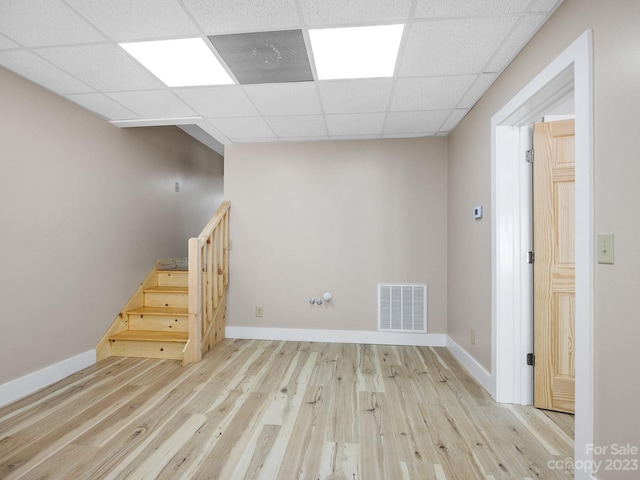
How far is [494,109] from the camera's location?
7.07 ft

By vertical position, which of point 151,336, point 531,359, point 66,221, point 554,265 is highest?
point 66,221

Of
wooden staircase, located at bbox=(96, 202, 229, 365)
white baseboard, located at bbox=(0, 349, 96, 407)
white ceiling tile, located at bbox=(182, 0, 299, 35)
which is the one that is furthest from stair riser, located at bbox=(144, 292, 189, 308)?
white ceiling tile, located at bbox=(182, 0, 299, 35)

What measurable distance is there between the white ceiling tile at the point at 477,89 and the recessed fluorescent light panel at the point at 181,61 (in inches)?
71.8

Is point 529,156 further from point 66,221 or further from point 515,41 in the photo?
point 66,221

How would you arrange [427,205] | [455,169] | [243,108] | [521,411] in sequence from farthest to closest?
[427,205], [455,169], [243,108], [521,411]

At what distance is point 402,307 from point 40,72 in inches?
146

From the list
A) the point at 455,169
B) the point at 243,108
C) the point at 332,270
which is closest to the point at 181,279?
the point at 332,270

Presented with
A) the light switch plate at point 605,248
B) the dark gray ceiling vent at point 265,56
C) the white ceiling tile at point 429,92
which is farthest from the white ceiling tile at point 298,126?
the light switch plate at point 605,248

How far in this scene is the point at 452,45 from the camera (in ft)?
5.75

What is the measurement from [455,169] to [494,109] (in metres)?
0.93

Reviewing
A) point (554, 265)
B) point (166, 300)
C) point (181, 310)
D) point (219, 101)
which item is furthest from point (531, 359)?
point (166, 300)

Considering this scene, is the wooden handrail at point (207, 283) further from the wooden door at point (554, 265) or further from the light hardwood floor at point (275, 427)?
the wooden door at point (554, 265)

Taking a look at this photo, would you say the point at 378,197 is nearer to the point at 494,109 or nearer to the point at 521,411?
the point at 494,109

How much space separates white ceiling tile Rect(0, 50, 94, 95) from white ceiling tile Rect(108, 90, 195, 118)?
9.4 inches
